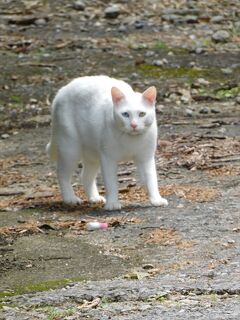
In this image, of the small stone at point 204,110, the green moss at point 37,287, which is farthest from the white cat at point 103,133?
the small stone at point 204,110

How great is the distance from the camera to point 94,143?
9797 mm

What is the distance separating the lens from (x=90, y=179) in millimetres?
10250

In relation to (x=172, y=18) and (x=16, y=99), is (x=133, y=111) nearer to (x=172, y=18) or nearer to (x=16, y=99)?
(x=16, y=99)

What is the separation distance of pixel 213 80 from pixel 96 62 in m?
1.85

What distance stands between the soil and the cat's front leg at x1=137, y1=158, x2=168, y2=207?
10 cm

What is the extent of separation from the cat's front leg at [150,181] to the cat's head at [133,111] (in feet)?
1.10

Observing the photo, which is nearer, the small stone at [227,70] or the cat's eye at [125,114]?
the cat's eye at [125,114]

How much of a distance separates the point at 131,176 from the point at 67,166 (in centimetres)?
137

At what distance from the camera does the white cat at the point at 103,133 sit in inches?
374

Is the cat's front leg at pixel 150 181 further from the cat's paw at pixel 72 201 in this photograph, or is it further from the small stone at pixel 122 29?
the small stone at pixel 122 29

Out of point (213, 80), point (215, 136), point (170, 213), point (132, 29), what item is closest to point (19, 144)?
point (215, 136)

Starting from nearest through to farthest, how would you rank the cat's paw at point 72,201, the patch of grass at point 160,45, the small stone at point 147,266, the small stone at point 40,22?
the small stone at point 147,266, the cat's paw at point 72,201, the patch of grass at point 160,45, the small stone at point 40,22

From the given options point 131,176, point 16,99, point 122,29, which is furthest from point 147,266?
point 122,29

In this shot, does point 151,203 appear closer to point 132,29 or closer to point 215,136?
point 215,136
